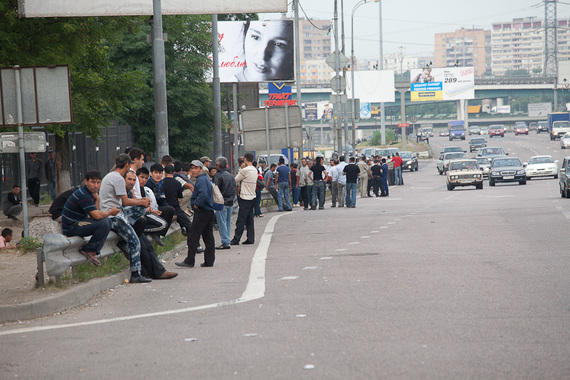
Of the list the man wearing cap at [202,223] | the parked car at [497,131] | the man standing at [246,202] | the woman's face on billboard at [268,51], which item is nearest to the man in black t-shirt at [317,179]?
the man standing at [246,202]

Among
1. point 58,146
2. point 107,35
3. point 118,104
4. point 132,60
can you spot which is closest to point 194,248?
point 107,35

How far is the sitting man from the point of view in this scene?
425 inches

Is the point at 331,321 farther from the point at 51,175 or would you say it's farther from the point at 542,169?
the point at 542,169

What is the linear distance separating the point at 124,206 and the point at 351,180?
62.8 feet

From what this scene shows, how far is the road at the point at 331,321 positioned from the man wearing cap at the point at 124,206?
0.42m

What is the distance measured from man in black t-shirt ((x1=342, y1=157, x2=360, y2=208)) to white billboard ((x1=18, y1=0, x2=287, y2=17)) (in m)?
12.9

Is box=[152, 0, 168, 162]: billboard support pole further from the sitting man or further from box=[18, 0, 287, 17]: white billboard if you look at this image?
the sitting man

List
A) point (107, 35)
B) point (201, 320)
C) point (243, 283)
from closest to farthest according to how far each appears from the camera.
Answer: point (201, 320) < point (243, 283) < point (107, 35)

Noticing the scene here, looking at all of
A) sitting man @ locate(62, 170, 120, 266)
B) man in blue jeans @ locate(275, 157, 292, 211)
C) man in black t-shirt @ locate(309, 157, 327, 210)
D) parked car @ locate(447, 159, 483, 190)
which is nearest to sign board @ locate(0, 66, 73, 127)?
sitting man @ locate(62, 170, 120, 266)

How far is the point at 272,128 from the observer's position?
28922mm

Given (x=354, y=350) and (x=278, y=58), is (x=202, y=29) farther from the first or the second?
(x=354, y=350)

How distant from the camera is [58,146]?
1144 inches

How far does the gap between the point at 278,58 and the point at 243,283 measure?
3907 centimetres

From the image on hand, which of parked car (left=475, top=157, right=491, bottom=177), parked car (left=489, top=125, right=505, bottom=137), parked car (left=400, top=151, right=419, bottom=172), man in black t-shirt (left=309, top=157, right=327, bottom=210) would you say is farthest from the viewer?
parked car (left=489, top=125, right=505, bottom=137)
